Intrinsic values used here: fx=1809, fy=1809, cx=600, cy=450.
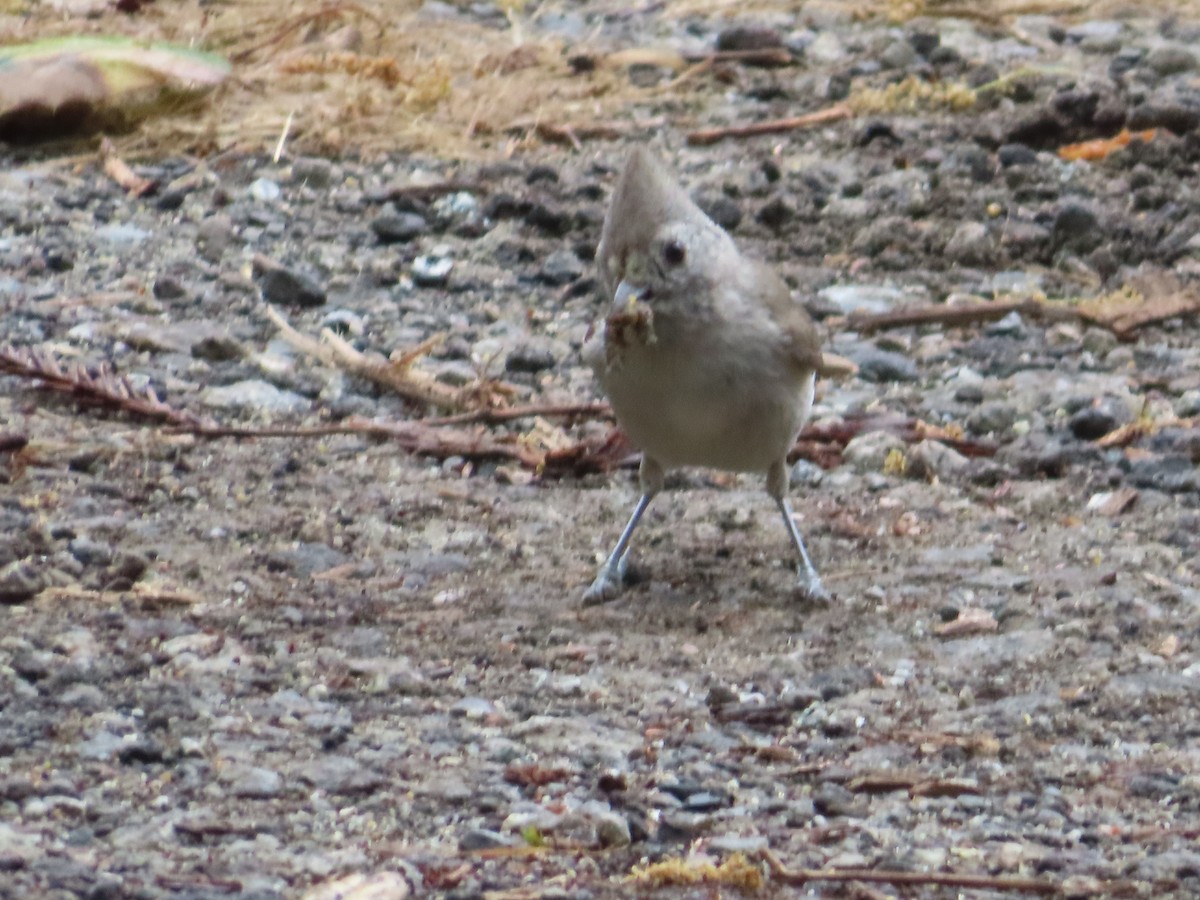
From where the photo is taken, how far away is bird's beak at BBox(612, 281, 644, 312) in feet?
13.6

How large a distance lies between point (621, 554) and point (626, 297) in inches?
28.0

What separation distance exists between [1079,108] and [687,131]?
1.65 m

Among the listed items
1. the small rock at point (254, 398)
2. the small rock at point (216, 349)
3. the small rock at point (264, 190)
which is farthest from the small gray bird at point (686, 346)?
the small rock at point (264, 190)

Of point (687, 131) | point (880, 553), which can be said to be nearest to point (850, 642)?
point (880, 553)

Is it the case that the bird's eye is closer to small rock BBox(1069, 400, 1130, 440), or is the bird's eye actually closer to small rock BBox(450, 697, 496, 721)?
small rock BBox(450, 697, 496, 721)

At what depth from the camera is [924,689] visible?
12.1 feet

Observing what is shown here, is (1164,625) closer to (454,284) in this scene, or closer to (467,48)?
(454,284)

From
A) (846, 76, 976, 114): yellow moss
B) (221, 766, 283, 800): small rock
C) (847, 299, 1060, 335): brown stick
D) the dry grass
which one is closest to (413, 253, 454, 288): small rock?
the dry grass

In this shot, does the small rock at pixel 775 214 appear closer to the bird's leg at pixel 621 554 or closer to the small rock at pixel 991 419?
the small rock at pixel 991 419

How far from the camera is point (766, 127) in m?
7.71

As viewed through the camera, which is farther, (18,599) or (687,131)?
(687,131)

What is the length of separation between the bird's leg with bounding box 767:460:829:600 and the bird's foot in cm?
44

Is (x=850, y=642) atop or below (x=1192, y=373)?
atop

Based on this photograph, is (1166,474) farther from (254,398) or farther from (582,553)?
(254,398)
